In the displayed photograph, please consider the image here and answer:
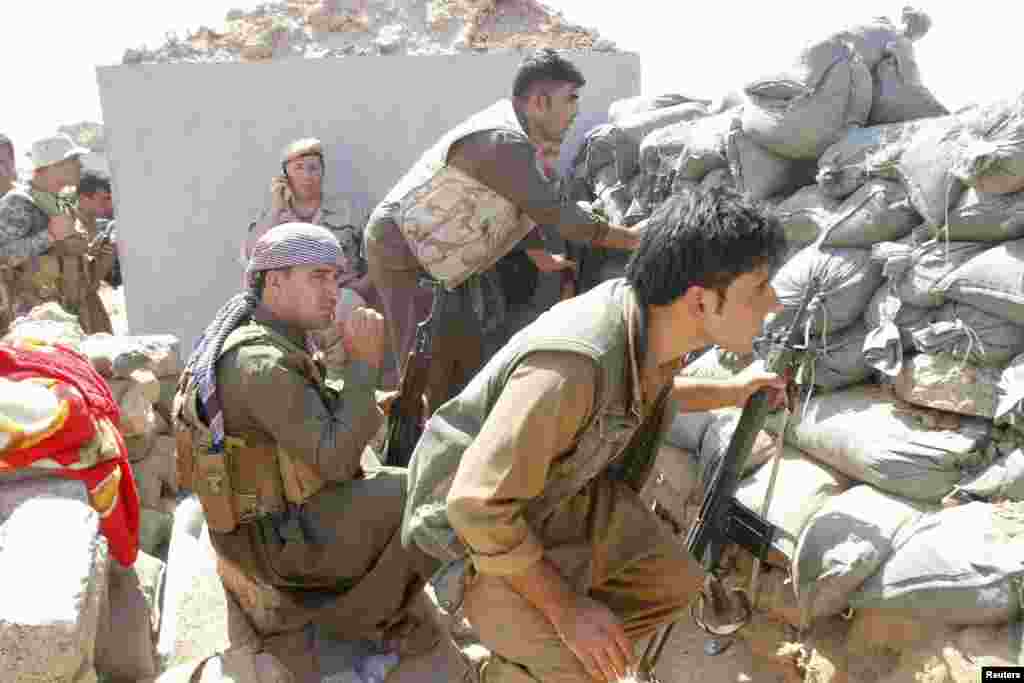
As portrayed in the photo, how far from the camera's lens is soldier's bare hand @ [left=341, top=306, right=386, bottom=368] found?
7.55ft

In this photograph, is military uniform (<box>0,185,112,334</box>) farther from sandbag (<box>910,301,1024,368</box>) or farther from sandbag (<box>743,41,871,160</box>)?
sandbag (<box>910,301,1024,368</box>)

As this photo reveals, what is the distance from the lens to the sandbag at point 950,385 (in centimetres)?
230

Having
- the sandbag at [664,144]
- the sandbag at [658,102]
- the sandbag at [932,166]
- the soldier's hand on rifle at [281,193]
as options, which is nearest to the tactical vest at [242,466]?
the sandbag at [932,166]

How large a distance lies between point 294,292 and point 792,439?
62.8 inches

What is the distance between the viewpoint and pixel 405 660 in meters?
2.40

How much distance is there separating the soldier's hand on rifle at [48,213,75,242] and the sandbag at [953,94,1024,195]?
5.30 meters

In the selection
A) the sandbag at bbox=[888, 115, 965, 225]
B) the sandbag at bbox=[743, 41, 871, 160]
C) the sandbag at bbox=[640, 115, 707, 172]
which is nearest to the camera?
the sandbag at bbox=[888, 115, 965, 225]

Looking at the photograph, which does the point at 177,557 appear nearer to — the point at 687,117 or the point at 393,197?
the point at 393,197

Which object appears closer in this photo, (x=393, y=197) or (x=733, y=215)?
(x=733, y=215)

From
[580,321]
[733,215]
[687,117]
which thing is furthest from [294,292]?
[687,117]

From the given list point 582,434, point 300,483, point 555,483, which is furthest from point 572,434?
point 300,483

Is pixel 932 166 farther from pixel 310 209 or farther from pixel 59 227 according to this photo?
Answer: pixel 59 227

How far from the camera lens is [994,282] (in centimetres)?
232

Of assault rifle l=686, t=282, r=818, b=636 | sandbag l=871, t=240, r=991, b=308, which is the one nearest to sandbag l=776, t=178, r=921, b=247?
sandbag l=871, t=240, r=991, b=308
